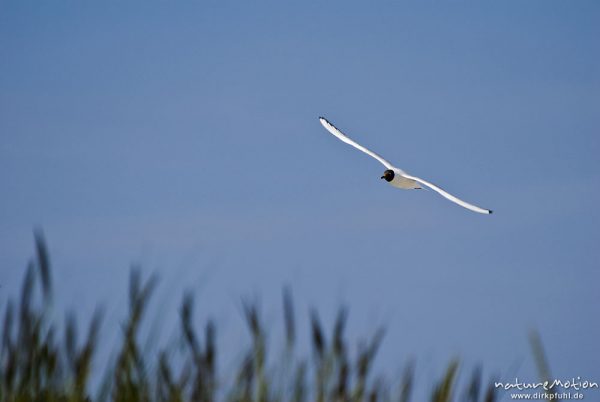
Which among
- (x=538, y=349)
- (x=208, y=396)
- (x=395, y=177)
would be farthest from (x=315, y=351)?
(x=395, y=177)

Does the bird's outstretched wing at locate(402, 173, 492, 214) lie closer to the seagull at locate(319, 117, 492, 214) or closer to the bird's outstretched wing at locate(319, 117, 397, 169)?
the seagull at locate(319, 117, 492, 214)

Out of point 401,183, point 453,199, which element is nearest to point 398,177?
point 401,183

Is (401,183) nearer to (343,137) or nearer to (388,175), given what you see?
(388,175)

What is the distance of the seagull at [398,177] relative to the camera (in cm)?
1376

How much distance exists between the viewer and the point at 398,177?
17.8m

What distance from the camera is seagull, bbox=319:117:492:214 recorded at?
1376cm

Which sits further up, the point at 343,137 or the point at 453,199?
the point at 343,137

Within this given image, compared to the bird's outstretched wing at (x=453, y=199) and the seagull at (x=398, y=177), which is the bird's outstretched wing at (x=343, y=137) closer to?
the seagull at (x=398, y=177)

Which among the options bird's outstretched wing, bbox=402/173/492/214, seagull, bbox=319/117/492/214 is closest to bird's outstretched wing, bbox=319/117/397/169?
seagull, bbox=319/117/492/214

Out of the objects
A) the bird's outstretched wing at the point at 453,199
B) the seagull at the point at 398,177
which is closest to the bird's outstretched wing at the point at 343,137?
the seagull at the point at 398,177

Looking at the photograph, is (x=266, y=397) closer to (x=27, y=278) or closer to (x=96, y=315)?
(x=96, y=315)

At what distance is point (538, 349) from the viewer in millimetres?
3775

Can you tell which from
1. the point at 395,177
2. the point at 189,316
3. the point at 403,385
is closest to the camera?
the point at 189,316

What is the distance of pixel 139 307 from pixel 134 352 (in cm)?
25
